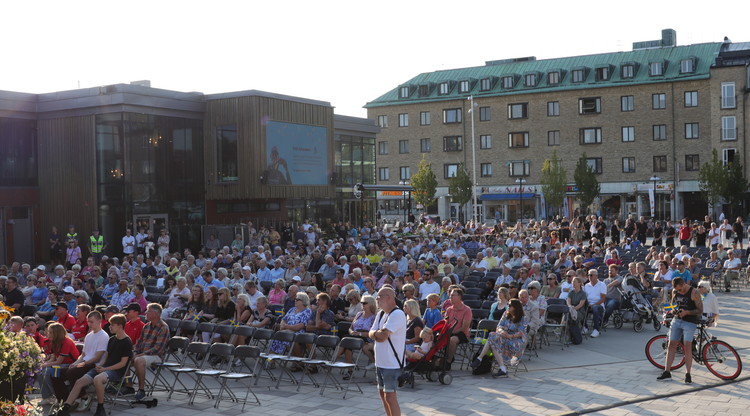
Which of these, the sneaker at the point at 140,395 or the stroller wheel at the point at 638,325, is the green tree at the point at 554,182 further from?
the sneaker at the point at 140,395

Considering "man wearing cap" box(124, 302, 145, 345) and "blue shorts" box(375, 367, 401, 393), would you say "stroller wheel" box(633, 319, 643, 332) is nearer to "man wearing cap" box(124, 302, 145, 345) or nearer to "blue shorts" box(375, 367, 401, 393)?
"blue shorts" box(375, 367, 401, 393)

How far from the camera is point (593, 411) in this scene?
360 inches

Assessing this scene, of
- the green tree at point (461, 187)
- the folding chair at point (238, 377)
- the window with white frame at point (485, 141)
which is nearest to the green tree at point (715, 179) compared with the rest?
the green tree at point (461, 187)

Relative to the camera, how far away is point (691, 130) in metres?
56.8

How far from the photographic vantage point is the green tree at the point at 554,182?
184ft

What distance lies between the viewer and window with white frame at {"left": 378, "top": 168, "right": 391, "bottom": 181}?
6800 cm

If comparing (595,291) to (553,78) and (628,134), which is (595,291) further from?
(553,78)

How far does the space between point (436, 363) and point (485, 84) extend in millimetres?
55873

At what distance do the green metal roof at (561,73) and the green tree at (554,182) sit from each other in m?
7.99

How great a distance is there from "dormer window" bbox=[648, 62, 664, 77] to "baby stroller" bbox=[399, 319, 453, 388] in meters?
52.8

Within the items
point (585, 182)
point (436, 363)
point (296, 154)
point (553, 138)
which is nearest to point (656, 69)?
point (553, 138)

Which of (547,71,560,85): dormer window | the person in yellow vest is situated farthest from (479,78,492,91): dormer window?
the person in yellow vest

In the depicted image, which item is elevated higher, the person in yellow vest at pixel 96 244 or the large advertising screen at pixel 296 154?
the large advertising screen at pixel 296 154

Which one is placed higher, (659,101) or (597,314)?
(659,101)
